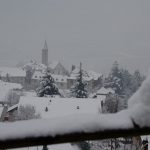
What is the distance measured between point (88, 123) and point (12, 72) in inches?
1924

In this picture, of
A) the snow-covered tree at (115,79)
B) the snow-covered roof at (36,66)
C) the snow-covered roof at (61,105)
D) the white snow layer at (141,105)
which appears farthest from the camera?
the snow-covered roof at (36,66)

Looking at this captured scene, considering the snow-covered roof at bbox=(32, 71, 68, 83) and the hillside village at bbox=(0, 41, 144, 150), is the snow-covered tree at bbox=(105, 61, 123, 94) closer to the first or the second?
the hillside village at bbox=(0, 41, 144, 150)

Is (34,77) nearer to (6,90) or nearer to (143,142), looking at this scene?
(6,90)

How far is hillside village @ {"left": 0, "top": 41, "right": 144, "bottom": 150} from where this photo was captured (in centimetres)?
1938

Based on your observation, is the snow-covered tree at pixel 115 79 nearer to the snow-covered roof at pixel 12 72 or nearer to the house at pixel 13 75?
the house at pixel 13 75

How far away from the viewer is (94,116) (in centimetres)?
95

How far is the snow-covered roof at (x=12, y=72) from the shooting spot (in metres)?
47.5

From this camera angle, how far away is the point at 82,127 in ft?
3.07

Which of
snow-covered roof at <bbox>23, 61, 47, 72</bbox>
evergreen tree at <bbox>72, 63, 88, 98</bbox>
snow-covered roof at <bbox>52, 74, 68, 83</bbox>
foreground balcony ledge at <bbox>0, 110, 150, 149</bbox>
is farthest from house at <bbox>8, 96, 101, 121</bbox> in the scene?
snow-covered roof at <bbox>23, 61, 47, 72</bbox>

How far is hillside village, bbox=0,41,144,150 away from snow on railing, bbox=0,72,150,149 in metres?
1.18

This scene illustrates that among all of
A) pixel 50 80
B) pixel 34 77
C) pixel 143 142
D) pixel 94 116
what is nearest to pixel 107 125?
pixel 94 116

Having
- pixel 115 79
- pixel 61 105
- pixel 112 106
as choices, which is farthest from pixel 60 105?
pixel 115 79

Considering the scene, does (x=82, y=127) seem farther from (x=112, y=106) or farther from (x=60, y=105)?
(x=60, y=105)

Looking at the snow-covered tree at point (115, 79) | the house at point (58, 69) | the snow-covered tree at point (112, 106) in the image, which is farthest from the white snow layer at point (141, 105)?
the house at point (58, 69)
